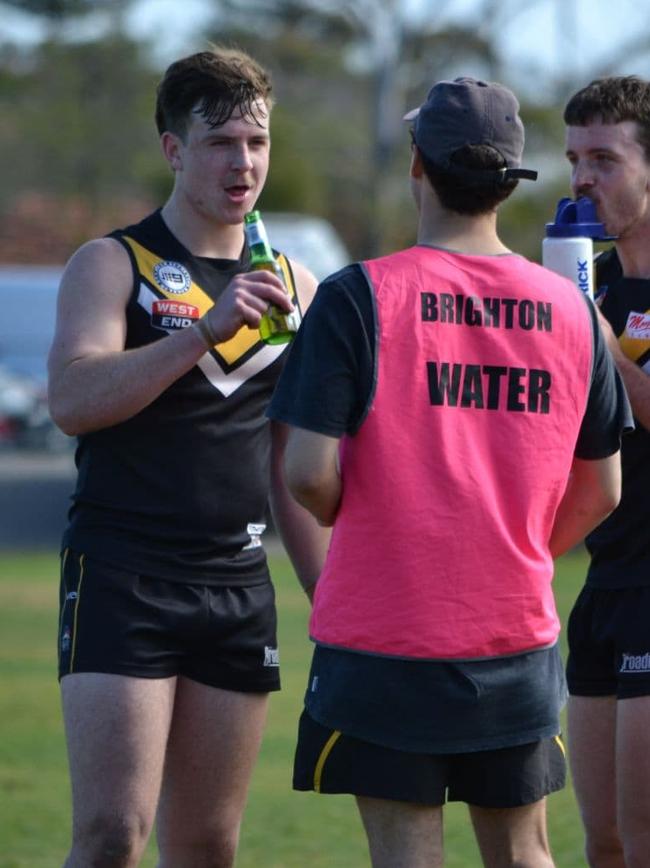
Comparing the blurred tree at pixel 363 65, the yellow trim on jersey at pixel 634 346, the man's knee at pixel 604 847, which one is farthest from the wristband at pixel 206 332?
the blurred tree at pixel 363 65

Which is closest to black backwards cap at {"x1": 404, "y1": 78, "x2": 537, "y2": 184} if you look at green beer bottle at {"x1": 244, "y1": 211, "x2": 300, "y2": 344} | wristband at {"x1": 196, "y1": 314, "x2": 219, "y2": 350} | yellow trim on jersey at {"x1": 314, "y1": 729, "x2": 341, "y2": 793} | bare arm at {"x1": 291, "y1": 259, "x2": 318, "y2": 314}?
green beer bottle at {"x1": 244, "y1": 211, "x2": 300, "y2": 344}

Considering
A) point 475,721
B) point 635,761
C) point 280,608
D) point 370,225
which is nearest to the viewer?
point 475,721

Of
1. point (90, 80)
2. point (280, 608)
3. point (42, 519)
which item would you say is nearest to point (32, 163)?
point (90, 80)

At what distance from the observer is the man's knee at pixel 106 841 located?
12.9 ft

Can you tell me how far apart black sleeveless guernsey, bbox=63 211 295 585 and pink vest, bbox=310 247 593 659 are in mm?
848

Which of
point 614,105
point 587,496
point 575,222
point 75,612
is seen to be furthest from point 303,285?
point 587,496

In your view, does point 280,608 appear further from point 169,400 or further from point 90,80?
point 90,80

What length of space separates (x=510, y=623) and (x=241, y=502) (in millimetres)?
1099

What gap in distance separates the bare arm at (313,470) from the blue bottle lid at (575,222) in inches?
36.3

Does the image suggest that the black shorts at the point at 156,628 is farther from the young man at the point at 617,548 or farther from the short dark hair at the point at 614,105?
the short dark hair at the point at 614,105

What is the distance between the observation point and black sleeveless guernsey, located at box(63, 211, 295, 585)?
13.6 feet

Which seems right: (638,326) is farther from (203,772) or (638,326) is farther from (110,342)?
(203,772)

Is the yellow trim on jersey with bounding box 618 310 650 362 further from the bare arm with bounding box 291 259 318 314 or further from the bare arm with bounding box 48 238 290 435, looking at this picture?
the bare arm with bounding box 48 238 290 435

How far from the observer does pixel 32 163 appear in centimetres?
→ 4716
